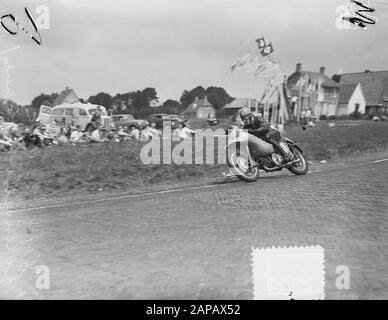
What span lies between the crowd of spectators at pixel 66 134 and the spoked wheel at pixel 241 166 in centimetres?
603

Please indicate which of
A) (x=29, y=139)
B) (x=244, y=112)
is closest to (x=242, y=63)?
(x=244, y=112)

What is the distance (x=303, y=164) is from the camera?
1172 cm

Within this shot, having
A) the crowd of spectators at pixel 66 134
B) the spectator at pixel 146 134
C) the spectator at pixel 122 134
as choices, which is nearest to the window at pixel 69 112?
the crowd of spectators at pixel 66 134

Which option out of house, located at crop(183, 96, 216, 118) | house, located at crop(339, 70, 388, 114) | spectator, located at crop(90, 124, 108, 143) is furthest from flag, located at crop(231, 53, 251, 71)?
house, located at crop(339, 70, 388, 114)

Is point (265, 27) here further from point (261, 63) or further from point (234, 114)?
point (234, 114)

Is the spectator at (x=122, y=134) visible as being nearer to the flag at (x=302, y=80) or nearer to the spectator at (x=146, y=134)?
the spectator at (x=146, y=134)

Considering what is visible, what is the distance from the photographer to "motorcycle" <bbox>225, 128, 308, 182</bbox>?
10.8 m

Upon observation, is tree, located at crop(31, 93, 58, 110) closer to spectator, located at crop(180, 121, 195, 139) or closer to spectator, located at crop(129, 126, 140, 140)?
spectator, located at crop(180, 121, 195, 139)

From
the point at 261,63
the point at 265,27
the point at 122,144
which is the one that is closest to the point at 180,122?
the point at 122,144

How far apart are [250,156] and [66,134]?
8.67 m

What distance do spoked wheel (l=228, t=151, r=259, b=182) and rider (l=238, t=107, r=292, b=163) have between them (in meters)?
0.63

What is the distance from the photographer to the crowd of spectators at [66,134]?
46.9 ft

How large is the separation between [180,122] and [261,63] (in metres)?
8.24
